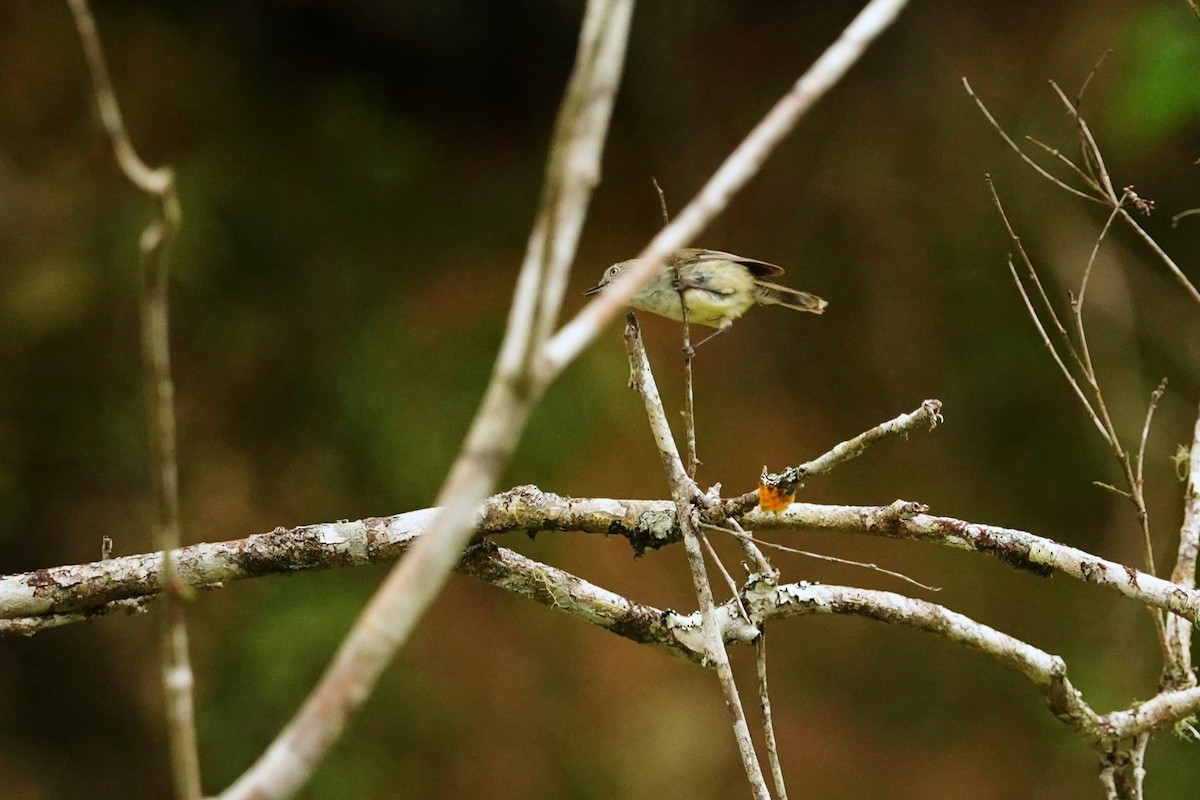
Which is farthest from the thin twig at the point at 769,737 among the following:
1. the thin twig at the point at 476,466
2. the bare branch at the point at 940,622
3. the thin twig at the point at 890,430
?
the thin twig at the point at 476,466

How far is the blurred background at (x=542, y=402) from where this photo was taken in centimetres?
672

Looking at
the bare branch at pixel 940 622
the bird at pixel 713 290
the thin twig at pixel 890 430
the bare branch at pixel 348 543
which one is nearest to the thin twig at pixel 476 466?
the thin twig at pixel 890 430

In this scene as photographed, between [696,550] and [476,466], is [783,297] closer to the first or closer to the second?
[696,550]

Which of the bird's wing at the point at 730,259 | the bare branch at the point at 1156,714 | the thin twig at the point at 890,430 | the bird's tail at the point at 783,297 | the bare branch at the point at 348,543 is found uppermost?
the bird's wing at the point at 730,259

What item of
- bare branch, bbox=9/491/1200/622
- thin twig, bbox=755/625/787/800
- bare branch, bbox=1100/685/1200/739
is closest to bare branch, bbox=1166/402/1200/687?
bare branch, bbox=1100/685/1200/739

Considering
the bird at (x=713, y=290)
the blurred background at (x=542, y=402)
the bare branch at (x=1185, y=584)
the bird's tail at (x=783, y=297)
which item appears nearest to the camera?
the bare branch at (x=1185, y=584)

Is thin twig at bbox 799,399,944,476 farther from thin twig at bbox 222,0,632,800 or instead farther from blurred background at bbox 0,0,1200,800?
blurred background at bbox 0,0,1200,800

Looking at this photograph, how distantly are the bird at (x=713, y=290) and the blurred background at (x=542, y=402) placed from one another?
288 cm

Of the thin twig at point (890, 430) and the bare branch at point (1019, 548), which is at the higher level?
the thin twig at point (890, 430)

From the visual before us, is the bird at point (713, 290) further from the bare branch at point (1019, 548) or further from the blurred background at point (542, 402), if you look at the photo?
the blurred background at point (542, 402)

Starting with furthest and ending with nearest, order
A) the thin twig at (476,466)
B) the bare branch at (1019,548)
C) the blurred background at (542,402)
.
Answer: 1. the blurred background at (542,402)
2. the bare branch at (1019,548)
3. the thin twig at (476,466)

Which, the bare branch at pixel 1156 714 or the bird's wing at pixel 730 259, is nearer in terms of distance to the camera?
the bare branch at pixel 1156 714

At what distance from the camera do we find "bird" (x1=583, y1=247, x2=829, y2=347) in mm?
4086

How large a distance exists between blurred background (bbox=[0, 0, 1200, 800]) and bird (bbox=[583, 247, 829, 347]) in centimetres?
→ 288
